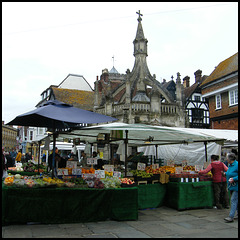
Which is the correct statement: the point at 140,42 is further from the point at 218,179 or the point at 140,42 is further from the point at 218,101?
the point at 218,179

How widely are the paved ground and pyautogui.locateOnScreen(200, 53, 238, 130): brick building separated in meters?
Result: 13.2

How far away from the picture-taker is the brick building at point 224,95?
60.4 feet

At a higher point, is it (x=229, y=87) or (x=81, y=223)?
(x=229, y=87)

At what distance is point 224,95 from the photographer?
19.6 metres

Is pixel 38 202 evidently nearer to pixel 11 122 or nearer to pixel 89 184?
pixel 89 184

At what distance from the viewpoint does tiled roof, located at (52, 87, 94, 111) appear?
3209 centimetres

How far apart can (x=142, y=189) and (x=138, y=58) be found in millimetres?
17009

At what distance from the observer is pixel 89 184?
6473mm

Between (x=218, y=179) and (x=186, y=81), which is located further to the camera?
(x=186, y=81)

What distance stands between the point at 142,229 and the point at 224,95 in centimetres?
1611

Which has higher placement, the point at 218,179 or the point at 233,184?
the point at 233,184

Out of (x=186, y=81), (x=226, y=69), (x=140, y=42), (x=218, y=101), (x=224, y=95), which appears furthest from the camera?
(x=186, y=81)

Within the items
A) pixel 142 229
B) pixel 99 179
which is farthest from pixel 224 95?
pixel 142 229

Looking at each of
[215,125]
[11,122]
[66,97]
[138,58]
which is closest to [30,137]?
[66,97]
